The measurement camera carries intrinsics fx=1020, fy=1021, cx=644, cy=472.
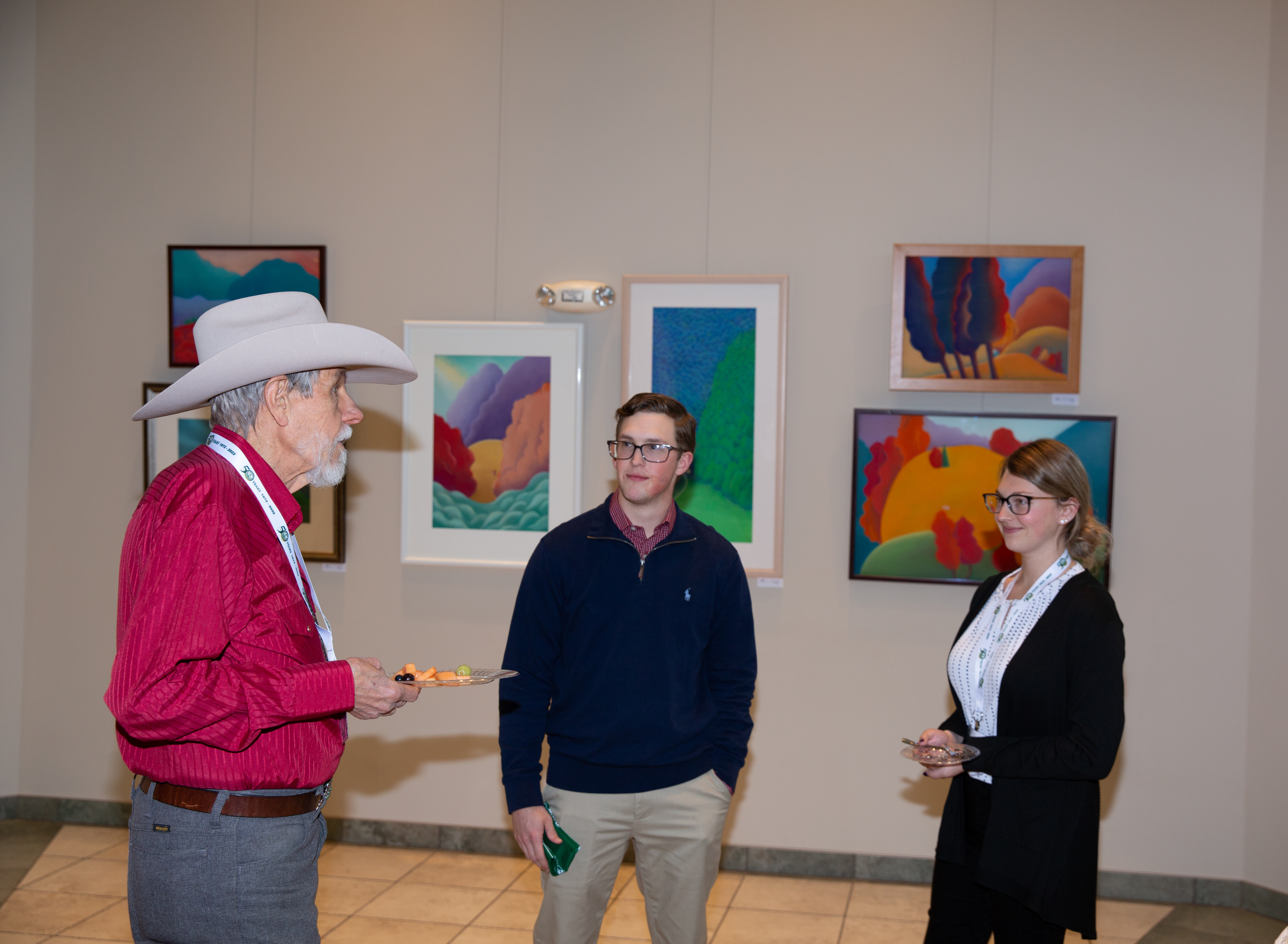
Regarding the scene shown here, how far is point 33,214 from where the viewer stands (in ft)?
16.7

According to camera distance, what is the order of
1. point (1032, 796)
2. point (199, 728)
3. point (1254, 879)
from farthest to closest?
point (1254, 879)
point (1032, 796)
point (199, 728)

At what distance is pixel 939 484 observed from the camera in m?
4.50

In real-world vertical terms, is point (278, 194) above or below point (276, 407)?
above

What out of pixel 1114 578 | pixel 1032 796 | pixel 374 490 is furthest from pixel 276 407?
pixel 1114 578

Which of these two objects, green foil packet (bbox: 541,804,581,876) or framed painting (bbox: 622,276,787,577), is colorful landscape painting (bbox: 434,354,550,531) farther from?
green foil packet (bbox: 541,804,581,876)

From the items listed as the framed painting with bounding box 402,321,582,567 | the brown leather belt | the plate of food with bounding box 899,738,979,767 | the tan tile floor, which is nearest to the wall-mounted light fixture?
the framed painting with bounding box 402,321,582,567

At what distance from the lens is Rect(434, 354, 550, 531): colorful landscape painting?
476cm

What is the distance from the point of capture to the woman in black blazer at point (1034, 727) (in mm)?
2479

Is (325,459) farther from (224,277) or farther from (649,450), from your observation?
(224,277)

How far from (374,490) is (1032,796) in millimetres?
3347

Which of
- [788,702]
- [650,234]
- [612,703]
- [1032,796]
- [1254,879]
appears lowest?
[1254,879]

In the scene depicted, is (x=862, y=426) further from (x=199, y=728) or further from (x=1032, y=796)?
(x=199, y=728)

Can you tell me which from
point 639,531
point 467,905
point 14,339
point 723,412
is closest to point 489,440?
point 723,412

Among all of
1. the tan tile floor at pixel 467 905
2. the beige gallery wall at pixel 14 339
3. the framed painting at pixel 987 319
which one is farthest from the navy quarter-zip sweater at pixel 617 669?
the beige gallery wall at pixel 14 339
